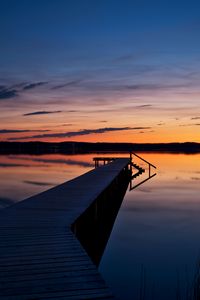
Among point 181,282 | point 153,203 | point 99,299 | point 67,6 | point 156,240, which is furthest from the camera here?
point 153,203

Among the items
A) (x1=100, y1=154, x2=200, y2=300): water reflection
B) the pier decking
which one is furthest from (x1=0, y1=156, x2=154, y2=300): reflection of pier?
(x1=100, y1=154, x2=200, y2=300): water reflection

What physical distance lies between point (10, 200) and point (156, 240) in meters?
7.81

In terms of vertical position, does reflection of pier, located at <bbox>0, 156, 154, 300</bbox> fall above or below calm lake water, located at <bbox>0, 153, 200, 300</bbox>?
above

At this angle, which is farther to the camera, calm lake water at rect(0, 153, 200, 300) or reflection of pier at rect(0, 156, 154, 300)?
calm lake water at rect(0, 153, 200, 300)

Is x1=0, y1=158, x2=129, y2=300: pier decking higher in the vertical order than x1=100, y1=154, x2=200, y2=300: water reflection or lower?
higher

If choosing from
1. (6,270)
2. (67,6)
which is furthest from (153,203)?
(6,270)

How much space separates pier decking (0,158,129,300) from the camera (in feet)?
11.3

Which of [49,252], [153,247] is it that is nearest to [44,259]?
[49,252]

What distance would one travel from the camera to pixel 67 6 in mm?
12555

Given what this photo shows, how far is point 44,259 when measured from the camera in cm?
442

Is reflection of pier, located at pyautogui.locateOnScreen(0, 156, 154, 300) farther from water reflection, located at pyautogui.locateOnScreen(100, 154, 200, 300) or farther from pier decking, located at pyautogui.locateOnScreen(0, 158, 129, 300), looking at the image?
water reflection, located at pyautogui.locateOnScreen(100, 154, 200, 300)

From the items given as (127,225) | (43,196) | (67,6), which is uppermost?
(67,6)

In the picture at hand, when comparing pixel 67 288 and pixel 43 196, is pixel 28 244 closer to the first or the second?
pixel 67 288

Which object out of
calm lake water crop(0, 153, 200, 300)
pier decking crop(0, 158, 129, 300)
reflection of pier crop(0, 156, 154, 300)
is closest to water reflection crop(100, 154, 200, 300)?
calm lake water crop(0, 153, 200, 300)
